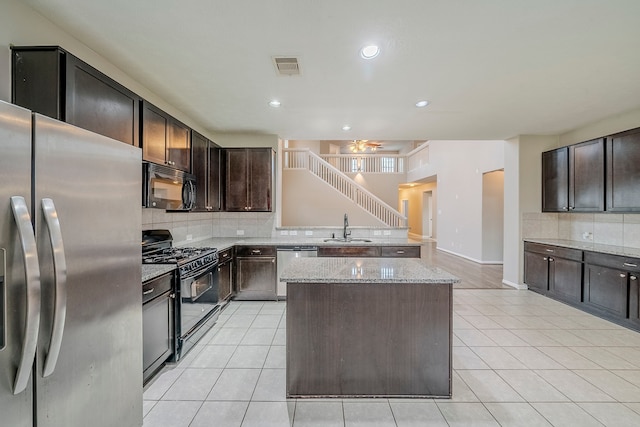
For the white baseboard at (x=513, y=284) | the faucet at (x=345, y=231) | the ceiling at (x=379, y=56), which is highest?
the ceiling at (x=379, y=56)

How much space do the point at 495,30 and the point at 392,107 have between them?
158cm

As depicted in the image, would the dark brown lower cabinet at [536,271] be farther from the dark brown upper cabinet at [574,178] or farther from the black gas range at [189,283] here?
the black gas range at [189,283]

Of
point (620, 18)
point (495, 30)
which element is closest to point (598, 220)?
point (620, 18)

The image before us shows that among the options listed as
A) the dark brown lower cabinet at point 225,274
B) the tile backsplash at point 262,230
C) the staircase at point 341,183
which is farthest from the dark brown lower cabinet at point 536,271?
the dark brown lower cabinet at point 225,274

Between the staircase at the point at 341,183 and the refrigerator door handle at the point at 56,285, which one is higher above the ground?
the staircase at the point at 341,183

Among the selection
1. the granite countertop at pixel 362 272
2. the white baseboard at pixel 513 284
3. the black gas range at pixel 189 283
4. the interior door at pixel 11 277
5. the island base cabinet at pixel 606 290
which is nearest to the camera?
the interior door at pixel 11 277

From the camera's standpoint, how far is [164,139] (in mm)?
2838

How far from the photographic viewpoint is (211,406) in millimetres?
2043

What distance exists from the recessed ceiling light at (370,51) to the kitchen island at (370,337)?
70.4 inches

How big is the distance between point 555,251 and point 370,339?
391cm

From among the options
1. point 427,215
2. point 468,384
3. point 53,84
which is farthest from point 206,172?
point 427,215

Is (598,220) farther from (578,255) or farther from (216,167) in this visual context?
(216,167)

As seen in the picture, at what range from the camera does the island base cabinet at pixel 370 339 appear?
2076 mm

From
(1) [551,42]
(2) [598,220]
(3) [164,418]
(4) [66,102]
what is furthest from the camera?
(2) [598,220]
